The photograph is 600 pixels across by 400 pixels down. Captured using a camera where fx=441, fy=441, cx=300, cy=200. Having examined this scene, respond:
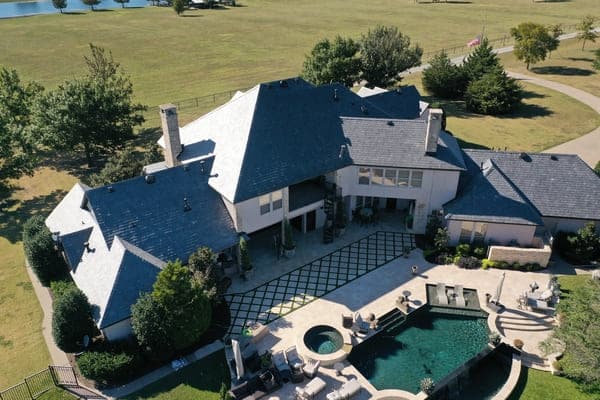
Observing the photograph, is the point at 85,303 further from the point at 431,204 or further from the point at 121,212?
the point at 431,204

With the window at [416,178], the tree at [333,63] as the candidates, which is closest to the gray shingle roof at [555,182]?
the window at [416,178]

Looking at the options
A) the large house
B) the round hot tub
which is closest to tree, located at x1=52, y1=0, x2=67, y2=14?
the large house

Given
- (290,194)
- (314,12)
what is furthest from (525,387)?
(314,12)

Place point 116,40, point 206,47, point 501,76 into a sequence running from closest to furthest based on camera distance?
point 501,76 → point 206,47 → point 116,40

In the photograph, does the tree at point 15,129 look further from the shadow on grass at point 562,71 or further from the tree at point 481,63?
the shadow on grass at point 562,71

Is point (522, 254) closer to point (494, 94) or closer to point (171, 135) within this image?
point (171, 135)


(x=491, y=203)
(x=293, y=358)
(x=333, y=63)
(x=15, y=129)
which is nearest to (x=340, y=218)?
(x=491, y=203)

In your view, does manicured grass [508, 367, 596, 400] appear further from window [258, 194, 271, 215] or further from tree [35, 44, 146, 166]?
tree [35, 44, 146, 166]
